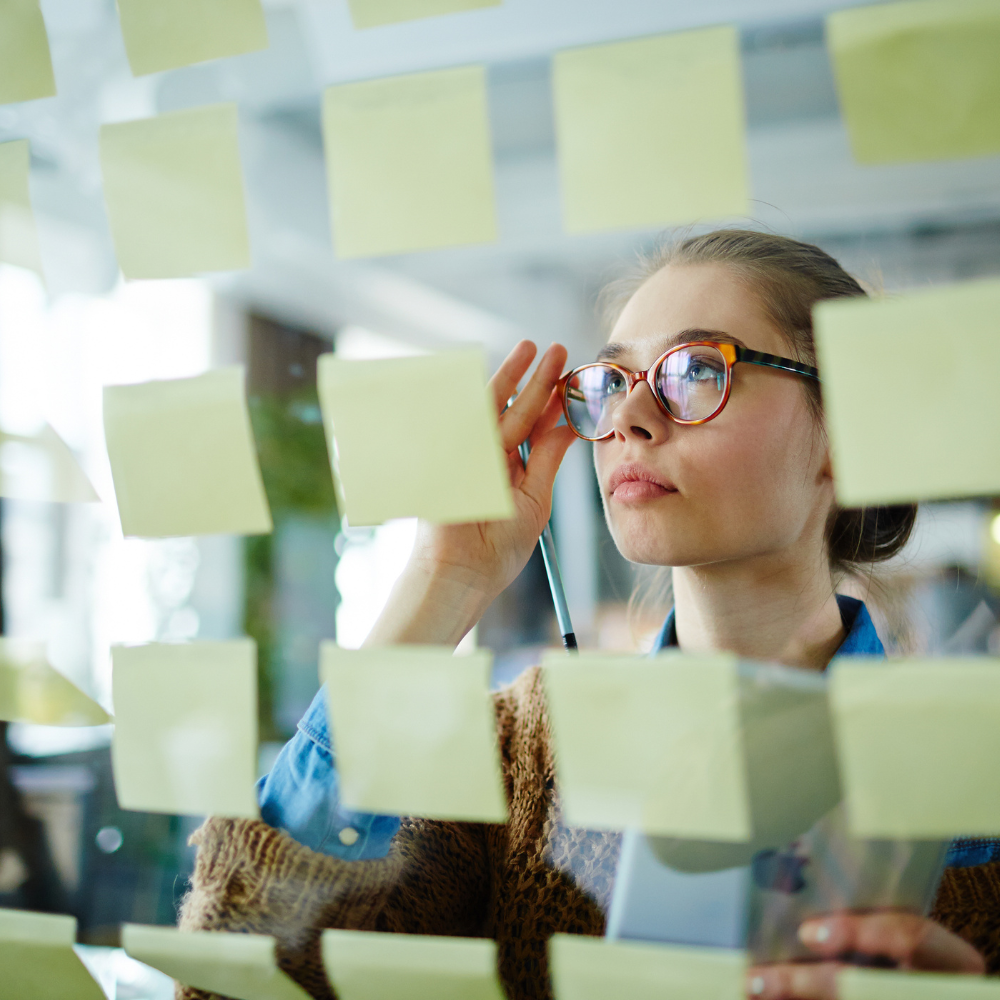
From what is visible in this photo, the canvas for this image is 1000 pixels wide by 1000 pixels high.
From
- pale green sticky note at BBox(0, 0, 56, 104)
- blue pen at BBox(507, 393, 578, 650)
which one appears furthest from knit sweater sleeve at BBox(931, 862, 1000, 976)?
pale green sticky note at BBox(0, 0, 56, 104)

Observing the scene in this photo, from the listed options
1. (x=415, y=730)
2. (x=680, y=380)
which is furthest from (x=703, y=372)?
(x=415, y=730)

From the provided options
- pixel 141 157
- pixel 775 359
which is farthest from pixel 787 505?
pixel 141 157

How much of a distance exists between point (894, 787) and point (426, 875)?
41 centimetres

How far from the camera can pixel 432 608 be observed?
1.62ft

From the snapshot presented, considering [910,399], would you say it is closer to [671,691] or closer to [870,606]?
[671,691]

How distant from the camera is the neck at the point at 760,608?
19.4 inches

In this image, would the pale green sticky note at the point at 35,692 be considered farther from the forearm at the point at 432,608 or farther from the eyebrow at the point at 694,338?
the eyebrow at the point at 694,338

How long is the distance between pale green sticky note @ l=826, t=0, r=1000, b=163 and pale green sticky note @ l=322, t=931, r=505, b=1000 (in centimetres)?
32

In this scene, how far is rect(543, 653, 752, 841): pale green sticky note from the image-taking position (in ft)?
0.87

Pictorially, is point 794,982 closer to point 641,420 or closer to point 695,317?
point 641,420

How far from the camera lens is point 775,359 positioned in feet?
1.85

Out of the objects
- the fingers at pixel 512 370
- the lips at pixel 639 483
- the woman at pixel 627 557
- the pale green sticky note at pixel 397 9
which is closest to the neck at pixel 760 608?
the woman at pixel 627 557

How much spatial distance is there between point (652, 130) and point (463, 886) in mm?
545

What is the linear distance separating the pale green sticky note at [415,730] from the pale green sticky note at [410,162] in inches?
6.0
